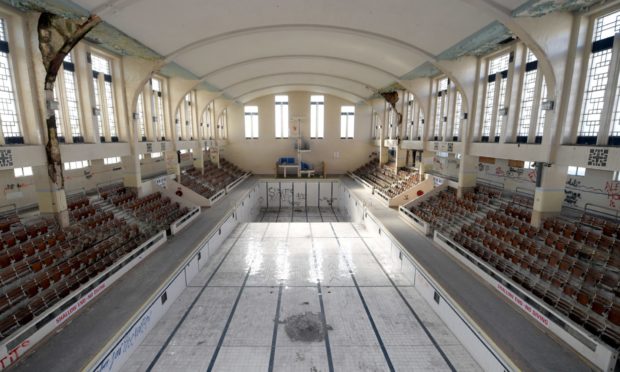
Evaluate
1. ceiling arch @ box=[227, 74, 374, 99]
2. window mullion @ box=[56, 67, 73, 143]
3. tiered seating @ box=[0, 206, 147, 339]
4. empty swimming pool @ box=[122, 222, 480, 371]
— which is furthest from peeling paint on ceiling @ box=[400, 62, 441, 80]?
window mullion @ box=[56, 67, 73, 143]

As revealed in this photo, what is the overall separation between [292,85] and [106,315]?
22.6m

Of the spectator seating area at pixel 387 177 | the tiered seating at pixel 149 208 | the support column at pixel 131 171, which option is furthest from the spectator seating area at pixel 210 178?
the spectator seating area at pixel 387 177

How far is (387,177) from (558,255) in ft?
47.9

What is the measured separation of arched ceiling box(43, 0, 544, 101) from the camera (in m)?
8.91

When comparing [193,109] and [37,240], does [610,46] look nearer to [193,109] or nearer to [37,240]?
[37,240]

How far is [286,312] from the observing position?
7844 mm

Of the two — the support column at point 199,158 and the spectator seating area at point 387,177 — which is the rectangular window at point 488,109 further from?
the support column at point 199,158

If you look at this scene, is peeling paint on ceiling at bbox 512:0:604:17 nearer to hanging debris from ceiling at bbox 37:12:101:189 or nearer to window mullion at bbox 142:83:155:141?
hanging debris from ceiling at bbox 37:12:101:189

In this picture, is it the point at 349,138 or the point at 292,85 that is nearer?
the point at 292,85

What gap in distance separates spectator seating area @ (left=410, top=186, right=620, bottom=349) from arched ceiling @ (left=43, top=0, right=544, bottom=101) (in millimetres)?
6598

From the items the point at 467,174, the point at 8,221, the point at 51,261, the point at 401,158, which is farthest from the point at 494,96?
the point at 8,221

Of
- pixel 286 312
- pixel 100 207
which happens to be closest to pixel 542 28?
pixel 286 312

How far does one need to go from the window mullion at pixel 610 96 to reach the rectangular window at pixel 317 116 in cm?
2254

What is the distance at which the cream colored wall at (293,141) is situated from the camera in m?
28.4
